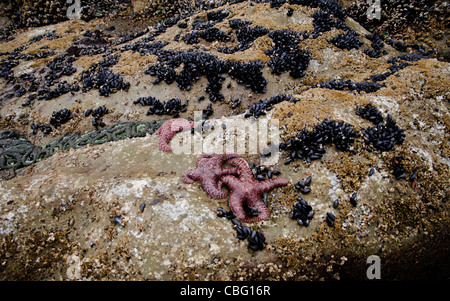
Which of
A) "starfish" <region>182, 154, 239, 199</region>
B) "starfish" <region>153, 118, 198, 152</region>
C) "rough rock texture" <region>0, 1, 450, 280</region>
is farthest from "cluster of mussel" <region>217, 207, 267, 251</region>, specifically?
"starfish" <region>153, 118, 198, 152</region>

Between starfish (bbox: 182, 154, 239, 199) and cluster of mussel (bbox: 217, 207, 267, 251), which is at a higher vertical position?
starfish (bbox: 182, 154, 239, 199)

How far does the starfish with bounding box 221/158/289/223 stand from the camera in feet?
16.1

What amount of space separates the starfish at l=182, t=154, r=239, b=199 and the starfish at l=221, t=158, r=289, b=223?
14 cm

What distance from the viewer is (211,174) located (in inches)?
209

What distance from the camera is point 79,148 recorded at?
7.18 metres

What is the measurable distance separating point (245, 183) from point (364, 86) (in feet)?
16.9

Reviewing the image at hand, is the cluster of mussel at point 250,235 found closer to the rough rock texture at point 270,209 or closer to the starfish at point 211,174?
Result: the rough rock texture at point 270,209

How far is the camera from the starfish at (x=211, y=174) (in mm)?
5152

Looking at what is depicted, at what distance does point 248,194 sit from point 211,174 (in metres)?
0.93

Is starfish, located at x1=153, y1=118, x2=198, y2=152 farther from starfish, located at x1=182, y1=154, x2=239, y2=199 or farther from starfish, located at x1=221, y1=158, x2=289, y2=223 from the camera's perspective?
starfish, located at x1=221, y1=158, x2=289, y2=223

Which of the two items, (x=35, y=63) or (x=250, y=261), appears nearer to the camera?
(x=250, y=261)

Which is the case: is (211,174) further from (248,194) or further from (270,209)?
(270,209)
